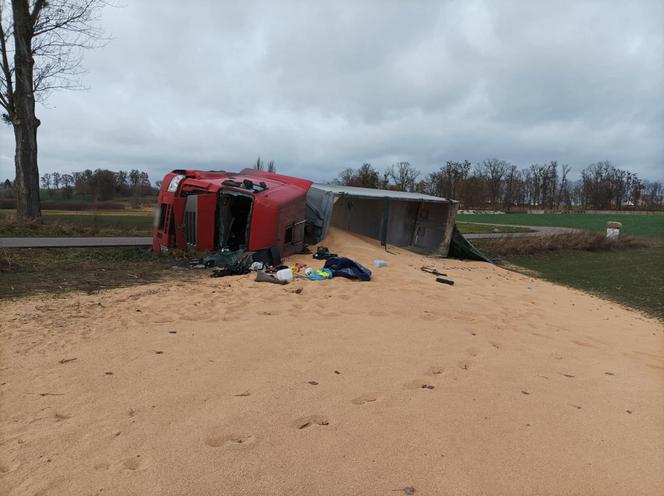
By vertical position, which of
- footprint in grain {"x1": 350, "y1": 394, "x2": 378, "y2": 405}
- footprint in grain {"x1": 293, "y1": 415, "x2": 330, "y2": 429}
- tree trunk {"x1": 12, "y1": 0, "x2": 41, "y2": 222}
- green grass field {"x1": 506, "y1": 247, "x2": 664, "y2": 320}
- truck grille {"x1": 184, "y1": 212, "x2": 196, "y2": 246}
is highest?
tree trunk {"x1": 12, "y1": 0, "x2": 41, "y2": 222}

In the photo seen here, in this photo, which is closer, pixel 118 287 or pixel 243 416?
pixel 243 416

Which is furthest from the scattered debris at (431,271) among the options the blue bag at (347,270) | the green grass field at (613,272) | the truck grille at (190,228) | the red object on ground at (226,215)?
the truck grille at (190,228)

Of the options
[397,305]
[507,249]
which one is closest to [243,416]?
[397,305]

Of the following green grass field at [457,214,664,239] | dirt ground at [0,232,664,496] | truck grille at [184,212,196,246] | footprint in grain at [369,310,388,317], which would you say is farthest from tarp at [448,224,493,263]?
green grass field at [457,214,664,239]

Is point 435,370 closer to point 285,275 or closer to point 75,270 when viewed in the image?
point 285,275

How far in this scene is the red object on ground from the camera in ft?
31.2

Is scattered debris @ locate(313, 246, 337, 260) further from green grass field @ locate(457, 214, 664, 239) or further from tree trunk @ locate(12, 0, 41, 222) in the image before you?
green grass field @ locate(457, 214, 664, 239)

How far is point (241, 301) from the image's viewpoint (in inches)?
251

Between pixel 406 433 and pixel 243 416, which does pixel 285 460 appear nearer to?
pixel 243 416

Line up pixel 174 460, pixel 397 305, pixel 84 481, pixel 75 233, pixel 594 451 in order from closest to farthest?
pixel 84 481 < pixel 174 460 < pixel 594 451 < pixel 397 305 < pixel 75 233

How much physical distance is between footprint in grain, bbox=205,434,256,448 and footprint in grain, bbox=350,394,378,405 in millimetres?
860

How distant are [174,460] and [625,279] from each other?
14551 mm

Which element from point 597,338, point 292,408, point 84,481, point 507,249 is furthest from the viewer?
point 507,249

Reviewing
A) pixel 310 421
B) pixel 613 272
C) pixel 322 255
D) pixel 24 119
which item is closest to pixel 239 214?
pixel 322 255
